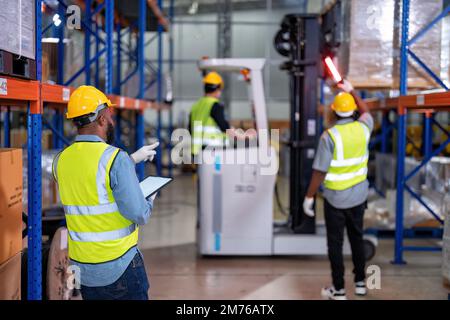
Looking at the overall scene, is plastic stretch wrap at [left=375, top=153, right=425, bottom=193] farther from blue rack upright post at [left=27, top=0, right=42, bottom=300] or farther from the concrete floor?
blue rack upright post at [left=27, top=0, right=42, bottom=300]

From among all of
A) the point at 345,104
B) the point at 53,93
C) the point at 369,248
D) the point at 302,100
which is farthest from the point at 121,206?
the point at 369,248

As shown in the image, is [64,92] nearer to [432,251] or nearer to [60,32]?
[60,32]

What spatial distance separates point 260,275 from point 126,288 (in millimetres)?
3662

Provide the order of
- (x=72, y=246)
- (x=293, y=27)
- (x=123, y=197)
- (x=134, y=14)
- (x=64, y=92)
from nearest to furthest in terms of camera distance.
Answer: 1. (x=123, y=197)
2. (x=72, y=246)
3. (x=64, y=92)
4. (x=293, y=27)
5. (x=134, y=14)

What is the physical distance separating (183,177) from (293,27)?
430 inches

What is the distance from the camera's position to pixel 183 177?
18.3m

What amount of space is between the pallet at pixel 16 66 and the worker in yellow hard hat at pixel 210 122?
365cm

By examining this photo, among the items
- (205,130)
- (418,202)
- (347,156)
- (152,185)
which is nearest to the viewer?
(152,185)

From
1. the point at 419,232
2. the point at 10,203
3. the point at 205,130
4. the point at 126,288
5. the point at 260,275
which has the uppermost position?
the point at 205,130

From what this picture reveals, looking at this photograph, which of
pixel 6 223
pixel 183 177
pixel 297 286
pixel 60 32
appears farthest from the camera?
pixel 183 177

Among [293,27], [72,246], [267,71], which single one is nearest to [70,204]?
[72,246]

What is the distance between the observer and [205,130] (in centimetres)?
770

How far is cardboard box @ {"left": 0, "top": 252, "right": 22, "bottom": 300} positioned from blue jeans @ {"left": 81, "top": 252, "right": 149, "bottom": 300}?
22.9 inches

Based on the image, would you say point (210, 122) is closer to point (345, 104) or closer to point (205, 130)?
point (205, 130)
